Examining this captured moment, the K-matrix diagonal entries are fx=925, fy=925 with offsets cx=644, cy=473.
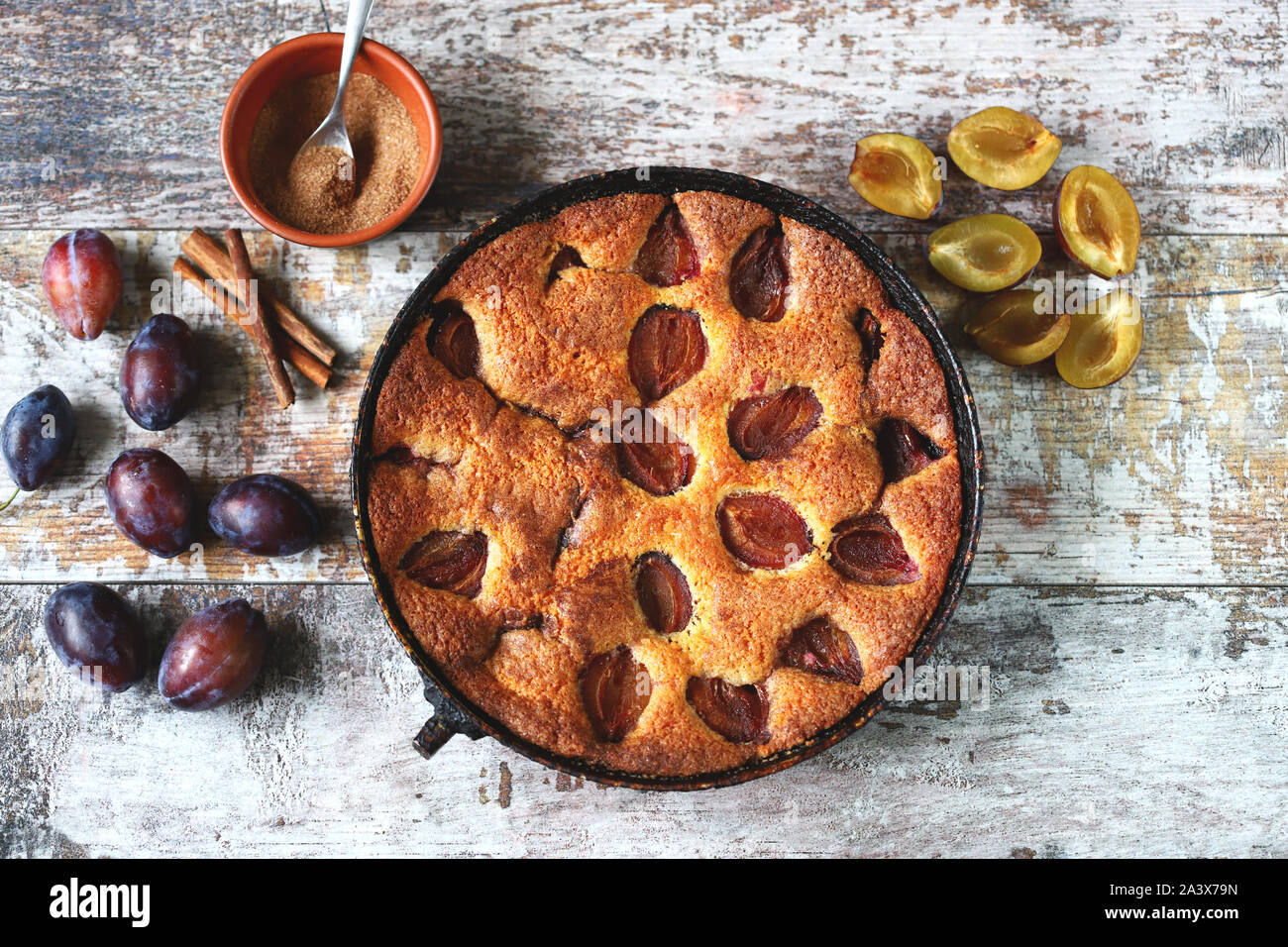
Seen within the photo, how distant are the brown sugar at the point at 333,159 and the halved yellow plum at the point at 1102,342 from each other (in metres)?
1.37

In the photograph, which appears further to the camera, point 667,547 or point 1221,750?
point 1221,750

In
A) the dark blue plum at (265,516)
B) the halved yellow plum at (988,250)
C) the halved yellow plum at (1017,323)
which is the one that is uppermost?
the halved yellow plum at (988,250)

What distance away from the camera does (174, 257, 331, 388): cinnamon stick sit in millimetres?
1891

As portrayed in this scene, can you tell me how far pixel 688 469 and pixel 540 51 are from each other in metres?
1.01

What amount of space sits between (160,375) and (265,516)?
13.8 inches

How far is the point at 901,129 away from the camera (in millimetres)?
1993

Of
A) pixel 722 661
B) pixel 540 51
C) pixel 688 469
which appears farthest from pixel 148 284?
pixel 722 661

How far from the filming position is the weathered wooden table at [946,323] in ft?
6.22

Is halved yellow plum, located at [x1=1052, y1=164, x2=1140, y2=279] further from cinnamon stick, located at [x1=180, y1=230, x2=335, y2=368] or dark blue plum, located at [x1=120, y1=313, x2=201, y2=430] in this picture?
dark blue plum, located at [x1=120, y1=313, x2=201, y2=430]

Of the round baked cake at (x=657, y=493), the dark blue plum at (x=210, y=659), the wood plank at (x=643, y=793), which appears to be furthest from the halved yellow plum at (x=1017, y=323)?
the dark blue plum at (x=210, y=659)

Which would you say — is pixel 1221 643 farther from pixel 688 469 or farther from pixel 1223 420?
pixel 688 469

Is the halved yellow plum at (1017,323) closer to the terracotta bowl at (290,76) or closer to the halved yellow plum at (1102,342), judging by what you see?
the halved yellow plum at (1102,342)

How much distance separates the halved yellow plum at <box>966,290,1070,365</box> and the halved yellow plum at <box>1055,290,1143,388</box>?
0.05m

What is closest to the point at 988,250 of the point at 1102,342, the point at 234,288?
the point at 1102,342
